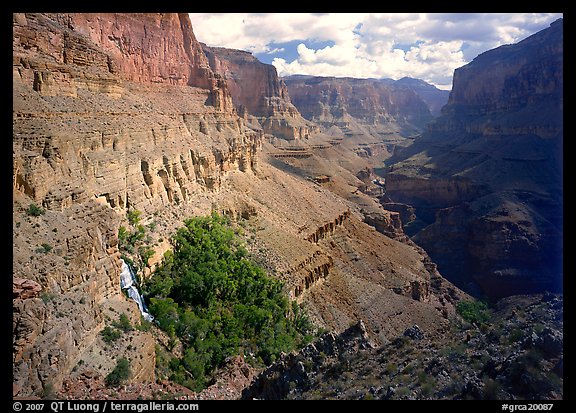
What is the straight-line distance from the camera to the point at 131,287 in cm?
2473

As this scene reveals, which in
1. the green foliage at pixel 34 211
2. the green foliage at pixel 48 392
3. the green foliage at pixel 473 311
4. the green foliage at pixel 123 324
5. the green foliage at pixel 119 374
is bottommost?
the green foliage at pixel 473 311

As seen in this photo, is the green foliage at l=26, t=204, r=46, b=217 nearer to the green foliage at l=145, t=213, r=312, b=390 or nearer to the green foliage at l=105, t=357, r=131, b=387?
the green foliage at l=105, t=357, r=131, b=387

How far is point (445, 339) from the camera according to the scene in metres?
16.1

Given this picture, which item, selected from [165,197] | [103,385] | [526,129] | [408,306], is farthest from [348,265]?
[526,129]

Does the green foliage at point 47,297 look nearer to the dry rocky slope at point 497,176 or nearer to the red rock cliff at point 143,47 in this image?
the red rock cliff at point 143,47

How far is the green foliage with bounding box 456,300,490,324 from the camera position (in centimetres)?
4382

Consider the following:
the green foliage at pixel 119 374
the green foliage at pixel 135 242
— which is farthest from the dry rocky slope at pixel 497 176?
the green foliage at pixel 119 374

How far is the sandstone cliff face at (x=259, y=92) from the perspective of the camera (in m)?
114

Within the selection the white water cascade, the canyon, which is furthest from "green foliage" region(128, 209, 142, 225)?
the white water cascade

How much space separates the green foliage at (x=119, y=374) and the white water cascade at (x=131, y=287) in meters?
6.79

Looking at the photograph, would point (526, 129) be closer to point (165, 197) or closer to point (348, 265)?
point (348, 265)

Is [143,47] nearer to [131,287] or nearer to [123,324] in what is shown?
[131,287]

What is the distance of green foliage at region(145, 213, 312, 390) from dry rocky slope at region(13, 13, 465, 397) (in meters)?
1.56

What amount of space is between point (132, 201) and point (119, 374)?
14441 millimetres
